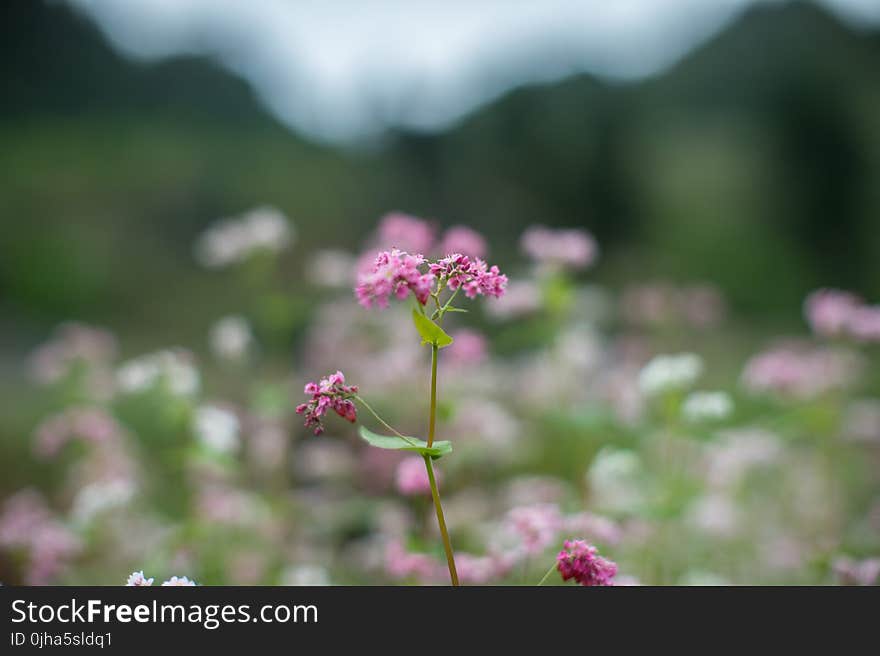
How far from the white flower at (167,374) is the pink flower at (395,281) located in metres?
1.50

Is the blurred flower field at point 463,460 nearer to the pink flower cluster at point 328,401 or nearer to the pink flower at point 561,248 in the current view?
the pink flower at point 561,248

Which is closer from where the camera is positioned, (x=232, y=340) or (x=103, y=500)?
(x=103, y=500)

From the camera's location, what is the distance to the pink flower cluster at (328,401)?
4.09 feet

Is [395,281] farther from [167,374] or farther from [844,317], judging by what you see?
[844,317]

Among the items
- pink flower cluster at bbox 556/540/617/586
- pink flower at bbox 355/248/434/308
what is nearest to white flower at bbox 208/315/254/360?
pink flower at bbox 355/248/434/308

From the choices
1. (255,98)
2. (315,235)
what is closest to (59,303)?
(315,235)

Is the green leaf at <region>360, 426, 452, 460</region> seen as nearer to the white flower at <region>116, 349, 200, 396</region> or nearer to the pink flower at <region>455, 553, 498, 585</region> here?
the pink flower at <region>455, 553, 498, 585</region>

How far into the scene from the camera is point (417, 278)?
1.18m

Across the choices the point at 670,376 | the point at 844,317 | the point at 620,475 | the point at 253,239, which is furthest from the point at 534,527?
the point at 253,239

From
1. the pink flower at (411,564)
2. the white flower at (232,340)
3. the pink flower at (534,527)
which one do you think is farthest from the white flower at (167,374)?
the pink flower at (534,527)

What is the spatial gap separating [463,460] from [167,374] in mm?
1305

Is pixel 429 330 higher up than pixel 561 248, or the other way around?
pixel 561 248
